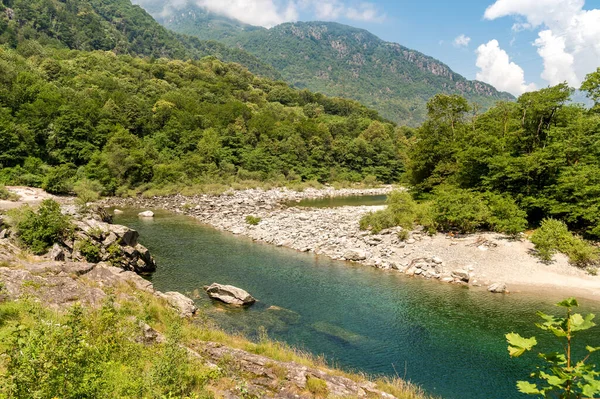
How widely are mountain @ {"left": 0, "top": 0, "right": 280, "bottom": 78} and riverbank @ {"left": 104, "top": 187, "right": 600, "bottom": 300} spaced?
91.7m

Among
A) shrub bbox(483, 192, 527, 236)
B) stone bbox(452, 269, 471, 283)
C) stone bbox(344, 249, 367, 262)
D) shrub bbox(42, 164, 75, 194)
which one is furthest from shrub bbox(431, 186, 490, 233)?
shrub bbox(42, 164, 75, 194)

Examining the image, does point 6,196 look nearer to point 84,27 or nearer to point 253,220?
point 253,220

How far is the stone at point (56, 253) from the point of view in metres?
18.5

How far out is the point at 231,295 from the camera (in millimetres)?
18500

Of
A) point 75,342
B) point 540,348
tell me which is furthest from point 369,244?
point 75,342

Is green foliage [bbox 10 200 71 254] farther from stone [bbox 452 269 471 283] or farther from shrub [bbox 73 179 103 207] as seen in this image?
stone [bbox 452 269 471 283]

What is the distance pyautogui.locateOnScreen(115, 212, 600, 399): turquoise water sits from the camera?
13141mm

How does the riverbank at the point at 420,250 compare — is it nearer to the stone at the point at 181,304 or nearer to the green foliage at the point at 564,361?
the stone at the point at 181,304

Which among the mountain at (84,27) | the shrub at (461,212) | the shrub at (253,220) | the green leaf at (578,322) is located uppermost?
the mountain at (84,27)

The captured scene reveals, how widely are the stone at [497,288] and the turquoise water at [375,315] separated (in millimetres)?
568

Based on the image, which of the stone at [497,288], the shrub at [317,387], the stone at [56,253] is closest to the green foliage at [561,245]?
A: the stone at [497,288]

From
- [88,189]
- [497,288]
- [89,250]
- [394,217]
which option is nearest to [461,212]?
[394,217]

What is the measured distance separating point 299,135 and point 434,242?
6151 centimetres

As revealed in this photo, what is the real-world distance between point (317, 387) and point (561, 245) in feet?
73.3
